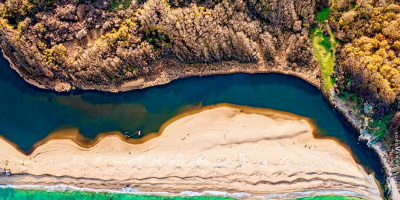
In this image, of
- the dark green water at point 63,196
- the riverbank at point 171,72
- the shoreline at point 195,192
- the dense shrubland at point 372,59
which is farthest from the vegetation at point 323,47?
the dark green water at point 63,196

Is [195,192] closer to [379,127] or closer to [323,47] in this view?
[379,127]

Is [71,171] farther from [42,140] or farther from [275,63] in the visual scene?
[275,63]

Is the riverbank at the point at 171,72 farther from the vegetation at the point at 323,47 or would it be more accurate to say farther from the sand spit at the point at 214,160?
the sand spit at the point at 214,160

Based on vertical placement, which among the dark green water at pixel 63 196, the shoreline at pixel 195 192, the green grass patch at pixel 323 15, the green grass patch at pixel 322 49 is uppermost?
the green grass patch at pixel 323 15

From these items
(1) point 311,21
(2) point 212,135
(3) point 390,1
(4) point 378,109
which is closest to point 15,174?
(2) point 212,135

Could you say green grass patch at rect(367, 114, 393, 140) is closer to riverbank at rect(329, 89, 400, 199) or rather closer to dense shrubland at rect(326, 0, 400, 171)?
dense shrubland at rect(326, 0, 400, 171)

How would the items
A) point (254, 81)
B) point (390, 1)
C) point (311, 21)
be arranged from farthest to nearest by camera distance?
point (254, 81), point (311, 21), point (390, 1)
